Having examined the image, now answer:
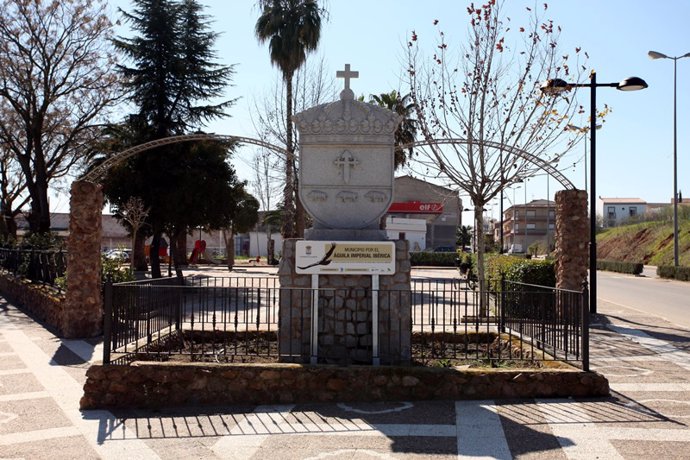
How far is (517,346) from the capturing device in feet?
28.8

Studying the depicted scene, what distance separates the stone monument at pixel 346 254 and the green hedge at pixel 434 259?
1462 inches

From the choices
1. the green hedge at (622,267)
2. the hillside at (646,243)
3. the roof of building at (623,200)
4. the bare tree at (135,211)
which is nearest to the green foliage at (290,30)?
the bare tree at (135,211)

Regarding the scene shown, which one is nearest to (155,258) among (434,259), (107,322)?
(107,322)

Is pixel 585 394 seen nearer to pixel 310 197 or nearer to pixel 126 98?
pixel 310 197

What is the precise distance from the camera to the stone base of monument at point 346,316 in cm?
792

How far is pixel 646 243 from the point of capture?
5062 centimetres

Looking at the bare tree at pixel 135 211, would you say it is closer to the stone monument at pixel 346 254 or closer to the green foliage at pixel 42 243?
the green foliage at pixel 42 243

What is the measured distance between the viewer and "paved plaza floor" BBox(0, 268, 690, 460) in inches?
208

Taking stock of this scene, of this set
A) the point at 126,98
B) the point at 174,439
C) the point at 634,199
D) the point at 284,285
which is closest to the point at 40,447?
the point at 174,439

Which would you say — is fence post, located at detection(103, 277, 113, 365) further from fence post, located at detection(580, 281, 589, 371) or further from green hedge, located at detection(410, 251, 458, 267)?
green hedge, located at detection(410, 251, 458, 267)

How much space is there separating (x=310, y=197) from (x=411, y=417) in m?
3.22

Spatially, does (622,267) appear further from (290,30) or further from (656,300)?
(290,30)

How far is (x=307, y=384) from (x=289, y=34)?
21.7m

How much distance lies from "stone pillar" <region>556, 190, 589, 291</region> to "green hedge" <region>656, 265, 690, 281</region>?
69.0 feet
